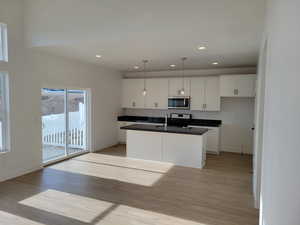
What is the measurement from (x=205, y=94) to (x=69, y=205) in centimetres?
490

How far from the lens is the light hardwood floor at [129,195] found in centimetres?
294

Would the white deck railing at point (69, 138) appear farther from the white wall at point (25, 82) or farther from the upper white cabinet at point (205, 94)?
the upper white cabinet at point (205, 94)

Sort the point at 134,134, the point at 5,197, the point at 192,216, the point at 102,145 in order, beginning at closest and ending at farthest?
1. the point at 192,216
2. the point at 5,197
3. the point at 134,134
4. the point at 102,145

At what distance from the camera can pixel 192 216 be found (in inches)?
118

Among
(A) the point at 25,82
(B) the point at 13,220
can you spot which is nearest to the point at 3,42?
(A) the point at 25,82

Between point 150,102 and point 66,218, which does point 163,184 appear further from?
point 150,102

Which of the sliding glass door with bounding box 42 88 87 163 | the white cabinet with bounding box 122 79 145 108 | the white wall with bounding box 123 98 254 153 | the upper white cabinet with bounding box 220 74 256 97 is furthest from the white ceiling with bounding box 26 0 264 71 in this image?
the white cabinet with bounding box 122 79 145 108

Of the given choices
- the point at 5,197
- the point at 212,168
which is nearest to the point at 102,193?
the point at 5,197

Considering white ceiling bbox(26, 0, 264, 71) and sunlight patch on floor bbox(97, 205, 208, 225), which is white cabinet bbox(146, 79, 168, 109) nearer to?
white ceiling bbox(26, 0, 264, 71)

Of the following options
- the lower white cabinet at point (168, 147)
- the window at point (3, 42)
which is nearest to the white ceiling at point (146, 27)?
the window at point (3, 42)

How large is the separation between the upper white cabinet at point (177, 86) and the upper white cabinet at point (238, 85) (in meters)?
1.05

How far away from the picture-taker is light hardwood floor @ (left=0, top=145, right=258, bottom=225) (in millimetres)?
A: 2936

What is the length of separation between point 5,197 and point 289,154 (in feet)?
13.3

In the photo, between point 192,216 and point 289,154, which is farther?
point 192,216
